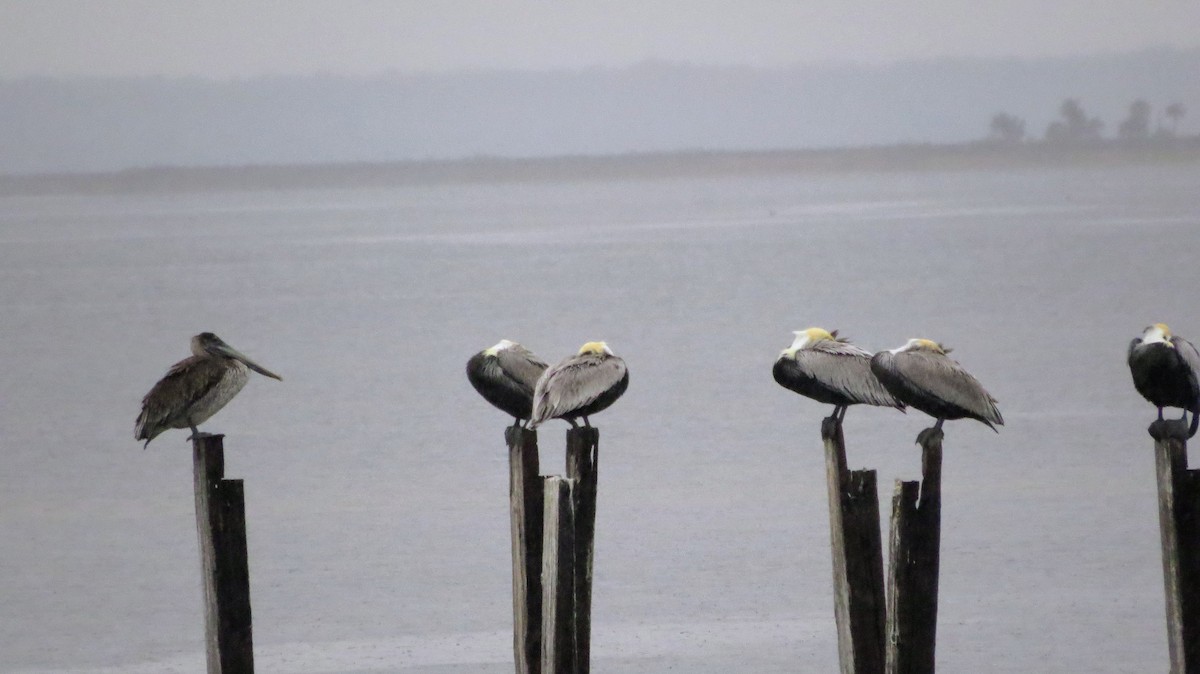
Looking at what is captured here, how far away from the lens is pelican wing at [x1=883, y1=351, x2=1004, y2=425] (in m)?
6.75

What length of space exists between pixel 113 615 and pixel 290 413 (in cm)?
837

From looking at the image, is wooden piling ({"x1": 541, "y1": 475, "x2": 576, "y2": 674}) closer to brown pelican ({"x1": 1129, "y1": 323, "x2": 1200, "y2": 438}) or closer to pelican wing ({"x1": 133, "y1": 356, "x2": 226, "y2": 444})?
pelican wing ({"x1": 133, "y1": 356, "x2": 226, "y2": 444})

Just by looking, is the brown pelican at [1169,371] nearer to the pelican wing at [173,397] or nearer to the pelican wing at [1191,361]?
the pelican wing at [1191,361]

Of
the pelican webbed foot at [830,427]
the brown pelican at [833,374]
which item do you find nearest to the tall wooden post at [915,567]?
the pelican webbed foot at [830,427]

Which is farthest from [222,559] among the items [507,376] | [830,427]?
[830,427]

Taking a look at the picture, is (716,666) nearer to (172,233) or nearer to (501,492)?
(501,492)

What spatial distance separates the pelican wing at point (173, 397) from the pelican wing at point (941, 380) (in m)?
2.71

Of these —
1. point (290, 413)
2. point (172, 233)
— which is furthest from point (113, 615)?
point (172, 233)

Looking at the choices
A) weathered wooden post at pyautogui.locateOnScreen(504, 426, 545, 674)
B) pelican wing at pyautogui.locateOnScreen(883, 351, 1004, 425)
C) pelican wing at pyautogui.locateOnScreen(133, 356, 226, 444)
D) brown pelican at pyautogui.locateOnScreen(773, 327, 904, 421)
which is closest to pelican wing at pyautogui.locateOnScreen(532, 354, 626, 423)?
weathered wooden post at pyautogui.locateOnScreen(504, 426, 545, 674)

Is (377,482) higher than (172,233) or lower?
lower

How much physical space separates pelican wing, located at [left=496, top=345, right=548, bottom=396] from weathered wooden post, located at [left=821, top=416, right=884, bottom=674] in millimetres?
1683

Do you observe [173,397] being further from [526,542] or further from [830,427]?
[830,427]

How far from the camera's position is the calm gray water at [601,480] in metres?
8.99

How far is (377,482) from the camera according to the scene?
13.4 metres
